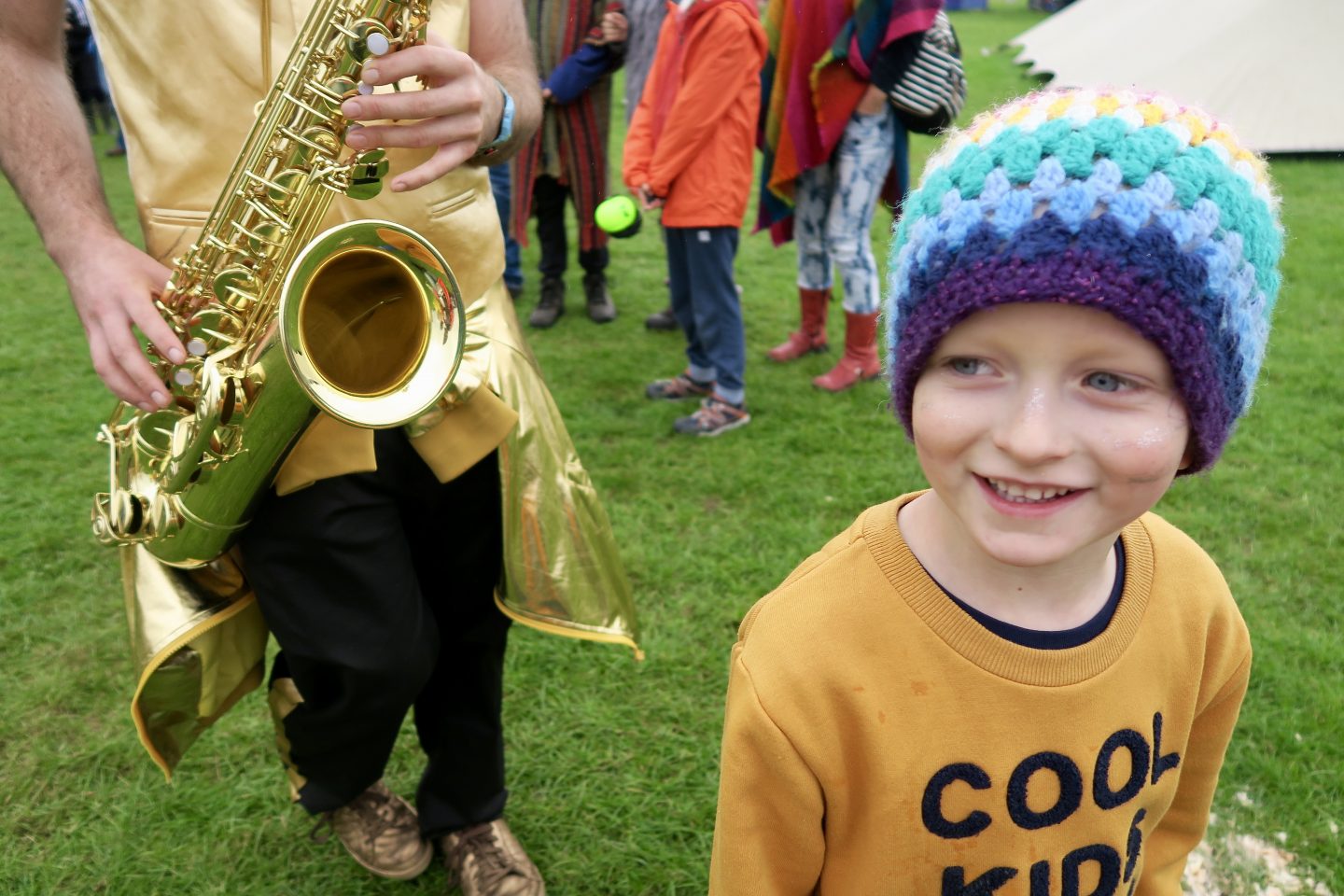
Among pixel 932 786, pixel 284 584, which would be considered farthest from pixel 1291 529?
pixel 284 584

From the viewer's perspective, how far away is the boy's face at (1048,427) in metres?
1.13

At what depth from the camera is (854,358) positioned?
5246 mm

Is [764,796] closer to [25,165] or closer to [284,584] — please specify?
[284,584]

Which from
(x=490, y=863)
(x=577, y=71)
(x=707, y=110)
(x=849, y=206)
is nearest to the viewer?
(x=490, y=863)

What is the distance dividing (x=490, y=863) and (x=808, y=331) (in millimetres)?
3808

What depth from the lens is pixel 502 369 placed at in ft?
6.63

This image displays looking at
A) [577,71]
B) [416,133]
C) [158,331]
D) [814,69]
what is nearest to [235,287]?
[158,331]

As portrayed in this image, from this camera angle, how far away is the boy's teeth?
3.91 ft

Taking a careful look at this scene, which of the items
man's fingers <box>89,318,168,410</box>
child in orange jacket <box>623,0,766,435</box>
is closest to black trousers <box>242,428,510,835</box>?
man's fingers <box>89,318,168,410</box>

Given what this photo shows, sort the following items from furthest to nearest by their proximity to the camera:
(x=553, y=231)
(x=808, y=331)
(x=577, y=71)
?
(x=553, y=231) < (x=808, y=331) < (x=577, y=71)

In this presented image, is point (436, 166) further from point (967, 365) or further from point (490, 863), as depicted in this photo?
point (490, 863)

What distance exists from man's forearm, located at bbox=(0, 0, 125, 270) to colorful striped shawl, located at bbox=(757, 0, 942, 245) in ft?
11.0

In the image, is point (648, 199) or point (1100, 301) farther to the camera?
point (648, 199)

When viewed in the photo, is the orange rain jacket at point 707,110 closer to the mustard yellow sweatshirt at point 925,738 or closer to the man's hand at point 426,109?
the man's hand at point 426,109
